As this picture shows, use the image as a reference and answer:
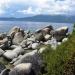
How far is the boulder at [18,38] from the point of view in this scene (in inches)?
1634

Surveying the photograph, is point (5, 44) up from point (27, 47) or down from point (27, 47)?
up

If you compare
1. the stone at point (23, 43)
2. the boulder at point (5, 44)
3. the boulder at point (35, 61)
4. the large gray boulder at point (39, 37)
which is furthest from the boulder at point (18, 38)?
the boulder at point (35, 61)

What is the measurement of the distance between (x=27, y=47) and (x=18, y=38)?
18.2 ft

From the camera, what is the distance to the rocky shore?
2047 centimetres

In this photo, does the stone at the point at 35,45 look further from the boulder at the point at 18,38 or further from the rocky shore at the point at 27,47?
the boulder at the point at 18,38

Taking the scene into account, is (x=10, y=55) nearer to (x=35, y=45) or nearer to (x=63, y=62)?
(x=35, y=45)

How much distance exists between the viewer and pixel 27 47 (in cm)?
3734

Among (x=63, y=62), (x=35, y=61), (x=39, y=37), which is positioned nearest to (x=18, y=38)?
(x=39, y=37)

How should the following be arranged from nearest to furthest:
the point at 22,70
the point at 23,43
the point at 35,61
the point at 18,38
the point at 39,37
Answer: the point at 22,70, the point at 35,61, the point at 23,43, the point at 39,37, the point at 18,38

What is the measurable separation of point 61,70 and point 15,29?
3029 centimetres

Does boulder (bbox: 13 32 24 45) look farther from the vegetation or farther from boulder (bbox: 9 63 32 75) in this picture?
the vegetation

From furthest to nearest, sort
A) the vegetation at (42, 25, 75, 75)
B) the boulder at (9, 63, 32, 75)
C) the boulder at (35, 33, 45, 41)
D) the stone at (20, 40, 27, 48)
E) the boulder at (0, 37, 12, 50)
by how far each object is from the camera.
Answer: the boulder at (35, 33, 45, 41) → the stone at (20, 40, 27, 48) → the boulder at (0, 37, 12, 50) → the boulder at (9, 63, 32, 75) → the vegetation at (42, 25, 75, 75)

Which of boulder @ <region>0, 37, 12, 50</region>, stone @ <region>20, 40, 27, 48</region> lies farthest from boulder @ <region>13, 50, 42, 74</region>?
stone @ <region>20, 40, 27, 48</region>

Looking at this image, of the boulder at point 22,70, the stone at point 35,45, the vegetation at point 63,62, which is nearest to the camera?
the vegetation at point 63,62
